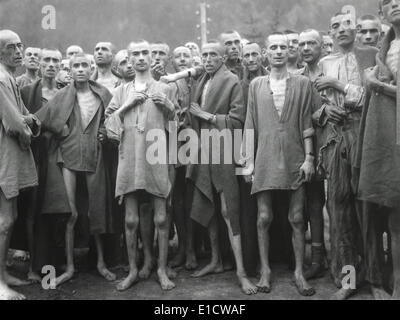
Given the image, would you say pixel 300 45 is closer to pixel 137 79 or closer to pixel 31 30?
pixel 137 79

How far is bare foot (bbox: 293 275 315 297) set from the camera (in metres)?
4.45

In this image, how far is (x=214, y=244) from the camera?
510 cm

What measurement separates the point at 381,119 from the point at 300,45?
144 cm

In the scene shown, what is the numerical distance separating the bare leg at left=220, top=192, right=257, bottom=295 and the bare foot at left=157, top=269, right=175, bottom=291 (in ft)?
2.15

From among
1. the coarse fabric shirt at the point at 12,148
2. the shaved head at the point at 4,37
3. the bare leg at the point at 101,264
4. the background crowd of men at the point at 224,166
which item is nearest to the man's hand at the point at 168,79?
the background crowd of men at the point at 224,166

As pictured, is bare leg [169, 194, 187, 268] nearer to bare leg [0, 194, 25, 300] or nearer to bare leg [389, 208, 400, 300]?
bare leg [0, 194, 25, 300]

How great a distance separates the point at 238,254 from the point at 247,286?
331 millimetres

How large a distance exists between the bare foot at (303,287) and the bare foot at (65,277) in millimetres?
2238

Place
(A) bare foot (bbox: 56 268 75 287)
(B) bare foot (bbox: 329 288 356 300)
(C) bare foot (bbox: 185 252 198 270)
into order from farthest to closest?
(C) bare foot (bbox: 185 252 198 270) < (A) bare foot (bbox: 56 268 75 287) < (B) bare foot (bbox: 329 288 356 300)

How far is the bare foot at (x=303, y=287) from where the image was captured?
4.45 meters

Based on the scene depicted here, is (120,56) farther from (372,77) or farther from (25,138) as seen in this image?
(372,77)

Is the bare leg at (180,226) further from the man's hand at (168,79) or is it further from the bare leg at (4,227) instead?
the bare leg at (4,227)

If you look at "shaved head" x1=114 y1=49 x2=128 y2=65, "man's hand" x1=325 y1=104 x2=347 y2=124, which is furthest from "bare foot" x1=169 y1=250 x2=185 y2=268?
"shaved head" x1=114 y1=49 x2=128 y2=65

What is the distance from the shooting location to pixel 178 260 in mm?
5328
